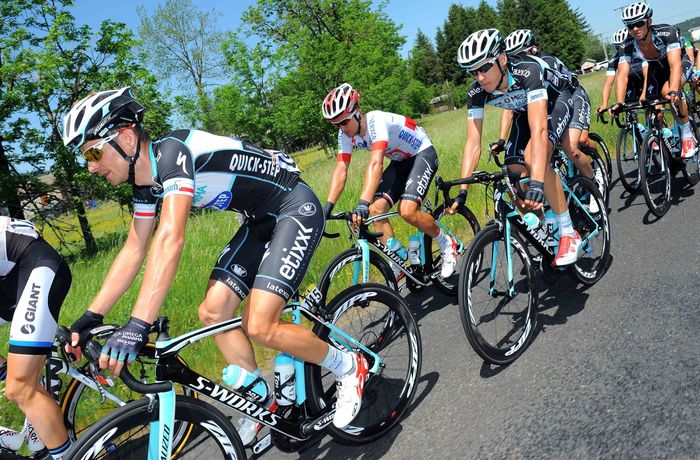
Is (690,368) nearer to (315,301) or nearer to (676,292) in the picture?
(676,292)

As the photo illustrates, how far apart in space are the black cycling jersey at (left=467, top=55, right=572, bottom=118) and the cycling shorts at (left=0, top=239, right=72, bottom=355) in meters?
3.81

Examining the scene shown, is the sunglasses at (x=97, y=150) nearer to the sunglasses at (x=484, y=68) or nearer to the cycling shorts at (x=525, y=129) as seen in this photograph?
the sunglasses at (x=484, y=68)

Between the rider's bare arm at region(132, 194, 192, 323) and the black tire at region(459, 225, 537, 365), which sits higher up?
the rider's bare arm at region(132, 194, 192, 323)

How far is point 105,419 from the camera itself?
241 centimetres

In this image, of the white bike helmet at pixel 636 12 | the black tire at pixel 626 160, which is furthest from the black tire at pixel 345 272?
the white bike helmet at pixel 636 12

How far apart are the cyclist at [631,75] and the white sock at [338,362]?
6.53 metres

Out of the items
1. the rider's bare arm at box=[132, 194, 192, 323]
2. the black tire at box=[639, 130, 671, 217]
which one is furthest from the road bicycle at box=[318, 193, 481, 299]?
the black tire at box=[639, 130, 671, 217]

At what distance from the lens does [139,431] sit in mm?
2572

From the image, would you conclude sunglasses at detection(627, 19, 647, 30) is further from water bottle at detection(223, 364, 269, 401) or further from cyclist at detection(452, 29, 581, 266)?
water bottle at detection(223, 364, 269, 401)

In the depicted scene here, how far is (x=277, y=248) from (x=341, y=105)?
248 centimetres

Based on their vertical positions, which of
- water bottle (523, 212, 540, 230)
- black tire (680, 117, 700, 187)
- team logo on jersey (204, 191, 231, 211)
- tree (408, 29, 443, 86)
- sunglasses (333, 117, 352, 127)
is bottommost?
black tire (680, 117, 700, 187)

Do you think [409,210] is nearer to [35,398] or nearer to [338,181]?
[338,181]

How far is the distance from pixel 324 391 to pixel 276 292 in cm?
87

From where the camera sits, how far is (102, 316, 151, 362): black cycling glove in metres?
2.35
